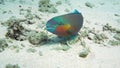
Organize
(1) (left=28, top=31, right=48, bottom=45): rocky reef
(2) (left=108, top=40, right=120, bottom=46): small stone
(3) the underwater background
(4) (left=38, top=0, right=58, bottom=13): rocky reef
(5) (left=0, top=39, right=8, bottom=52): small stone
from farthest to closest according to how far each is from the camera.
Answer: (4) (left=38, top=0, right=58, bottom=13): rocky reef → (2) (left=108, top=40, right=120, bottom=46): small stone → (1) (left=28, top=31, right=48, bottom=45): rocky reef → (5) (left=0, top=39, right=8, bottom=52): small stone → (3) the underwater background

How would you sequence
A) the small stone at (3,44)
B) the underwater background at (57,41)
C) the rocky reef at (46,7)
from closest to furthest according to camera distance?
the underwater background at (57,41) < the small stone at (3,44) < the rocky reef at (46,7)

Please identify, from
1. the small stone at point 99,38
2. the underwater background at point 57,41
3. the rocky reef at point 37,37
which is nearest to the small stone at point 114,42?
the underwater background at point 57,41

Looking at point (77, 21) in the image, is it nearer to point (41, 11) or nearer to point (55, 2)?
point (41, 11)

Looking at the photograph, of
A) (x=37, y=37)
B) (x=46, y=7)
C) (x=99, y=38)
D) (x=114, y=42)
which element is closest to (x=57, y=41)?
(x=37, y=37)

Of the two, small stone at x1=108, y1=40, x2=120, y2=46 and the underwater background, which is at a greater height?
the underwater background

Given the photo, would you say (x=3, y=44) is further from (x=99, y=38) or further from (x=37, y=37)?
(x=99, y=38)

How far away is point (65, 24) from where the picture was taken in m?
3.71

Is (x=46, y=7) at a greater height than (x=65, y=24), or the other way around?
(x=65, y=24)

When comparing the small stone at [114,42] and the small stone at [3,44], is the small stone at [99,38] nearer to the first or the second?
the small stone at [114,42]

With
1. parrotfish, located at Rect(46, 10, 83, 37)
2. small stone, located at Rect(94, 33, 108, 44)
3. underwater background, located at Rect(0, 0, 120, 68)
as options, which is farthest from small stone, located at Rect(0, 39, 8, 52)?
small stone, located at Rect(94, 33, 108, 44)

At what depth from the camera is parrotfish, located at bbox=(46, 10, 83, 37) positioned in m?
3.66

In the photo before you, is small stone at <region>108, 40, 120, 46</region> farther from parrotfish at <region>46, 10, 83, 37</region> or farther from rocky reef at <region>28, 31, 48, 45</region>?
rocky reef at <region>28, 31, 48, 45</region>

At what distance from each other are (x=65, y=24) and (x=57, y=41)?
509mm

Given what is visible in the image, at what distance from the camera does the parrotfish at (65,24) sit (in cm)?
366
